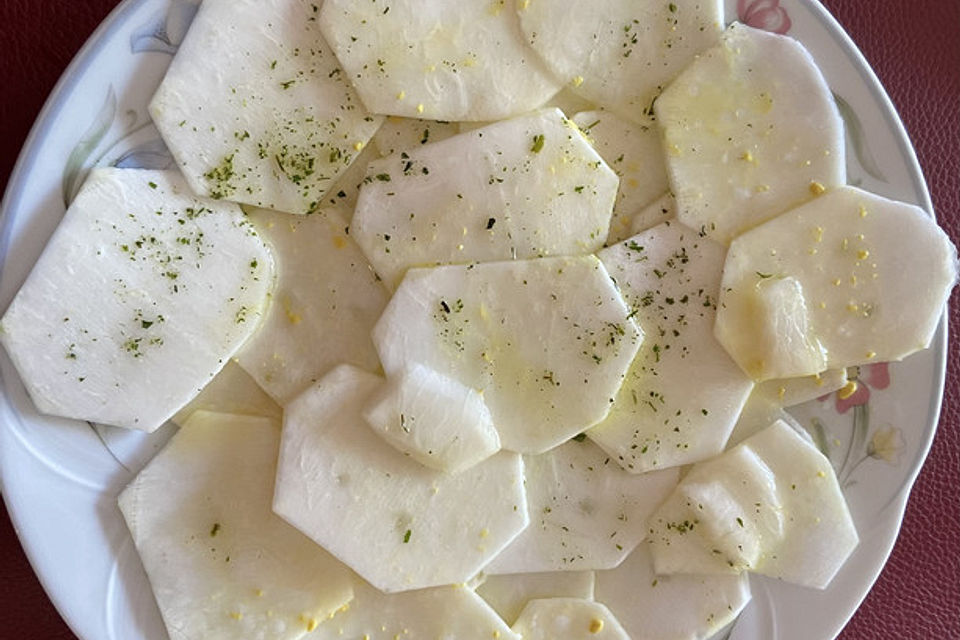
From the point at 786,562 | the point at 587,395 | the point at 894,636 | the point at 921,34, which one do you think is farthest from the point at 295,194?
the point at 894,636

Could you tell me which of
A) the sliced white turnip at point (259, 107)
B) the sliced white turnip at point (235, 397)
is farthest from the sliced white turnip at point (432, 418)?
the sliced white turnip at point (259, 107)

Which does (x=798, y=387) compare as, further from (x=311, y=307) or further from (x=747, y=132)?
(x=311, y=307)

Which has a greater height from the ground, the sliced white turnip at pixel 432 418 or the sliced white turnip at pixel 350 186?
the sliced white turnip at pixel 350 186

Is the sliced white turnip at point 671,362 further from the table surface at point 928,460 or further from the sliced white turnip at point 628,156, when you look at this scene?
the table surface at point 928,460

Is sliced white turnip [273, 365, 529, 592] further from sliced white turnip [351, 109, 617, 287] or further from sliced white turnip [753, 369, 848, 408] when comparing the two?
sliced white turnip [753, 369, 848, 408]

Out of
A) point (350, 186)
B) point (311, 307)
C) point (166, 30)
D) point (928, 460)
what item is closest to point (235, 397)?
point (311, 307)

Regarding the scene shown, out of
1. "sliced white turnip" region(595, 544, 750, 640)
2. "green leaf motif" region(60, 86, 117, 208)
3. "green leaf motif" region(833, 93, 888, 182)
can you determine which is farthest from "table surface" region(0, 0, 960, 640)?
"green leaf motif" region(60, 86, 117, 208)

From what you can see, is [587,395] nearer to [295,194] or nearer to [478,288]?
[478,288]
